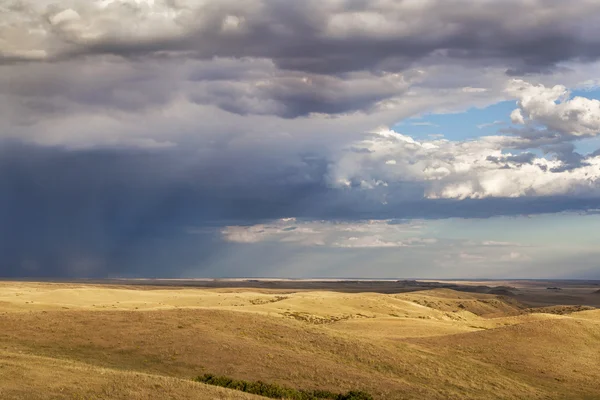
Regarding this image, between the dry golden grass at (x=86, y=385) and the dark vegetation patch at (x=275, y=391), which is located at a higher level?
the dry golden grass at (x=86, y=385)

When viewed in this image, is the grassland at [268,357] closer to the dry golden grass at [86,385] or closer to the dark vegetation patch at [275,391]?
the dry golden grass at [86,385]

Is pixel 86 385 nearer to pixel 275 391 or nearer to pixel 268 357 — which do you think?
pixel 275 391

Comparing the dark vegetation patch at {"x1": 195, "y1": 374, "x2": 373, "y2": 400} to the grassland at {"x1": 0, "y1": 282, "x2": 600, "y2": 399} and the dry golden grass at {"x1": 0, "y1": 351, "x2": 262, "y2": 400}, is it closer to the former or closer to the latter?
the grassland at {"x1": 0, "y1": 282, "x2": 600, "y2": 399}

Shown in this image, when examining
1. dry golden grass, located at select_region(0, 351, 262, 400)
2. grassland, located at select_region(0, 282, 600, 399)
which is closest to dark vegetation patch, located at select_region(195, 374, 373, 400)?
grassland, located at select_region(0, 282, 600, 399)

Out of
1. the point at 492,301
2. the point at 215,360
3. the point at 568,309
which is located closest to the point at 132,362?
the point at 215,360

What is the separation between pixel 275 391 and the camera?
3591 cm

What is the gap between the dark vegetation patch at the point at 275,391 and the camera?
117 ft

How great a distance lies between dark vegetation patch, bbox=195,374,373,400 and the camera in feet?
117

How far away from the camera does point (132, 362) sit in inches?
1677

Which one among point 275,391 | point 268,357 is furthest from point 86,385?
point 268,357

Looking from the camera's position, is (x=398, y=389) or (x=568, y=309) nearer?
(x=398, y=389)

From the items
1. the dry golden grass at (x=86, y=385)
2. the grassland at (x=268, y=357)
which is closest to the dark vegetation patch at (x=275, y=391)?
the grassland at (x=268, y=357)

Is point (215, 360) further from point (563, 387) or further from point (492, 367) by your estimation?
point (563, 387)

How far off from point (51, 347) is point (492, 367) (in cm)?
3118
